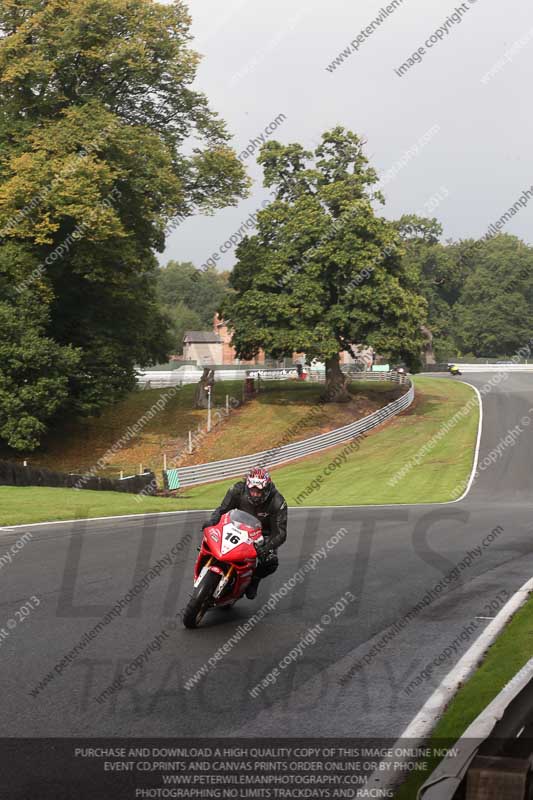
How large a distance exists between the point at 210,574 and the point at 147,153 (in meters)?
36.7

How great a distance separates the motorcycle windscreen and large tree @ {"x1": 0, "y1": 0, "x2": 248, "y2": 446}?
31.7 meters

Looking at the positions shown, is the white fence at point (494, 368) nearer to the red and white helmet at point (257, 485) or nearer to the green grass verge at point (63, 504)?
the green grass verge at point (63, 504)

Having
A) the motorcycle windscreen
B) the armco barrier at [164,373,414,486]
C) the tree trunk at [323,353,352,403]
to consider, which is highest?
the motorcycle windscreen

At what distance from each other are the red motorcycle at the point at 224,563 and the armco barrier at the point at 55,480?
1801cm

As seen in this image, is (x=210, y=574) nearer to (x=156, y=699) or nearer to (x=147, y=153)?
(x=156, y=699)

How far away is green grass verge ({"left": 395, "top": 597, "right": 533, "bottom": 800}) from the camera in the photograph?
5332 mm

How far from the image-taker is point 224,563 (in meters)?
9.03

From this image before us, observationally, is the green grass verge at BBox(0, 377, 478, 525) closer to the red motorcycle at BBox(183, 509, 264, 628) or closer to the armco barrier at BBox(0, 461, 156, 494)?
the armco barrier at BBox(0, 461, 156, 494)

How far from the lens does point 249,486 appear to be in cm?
981

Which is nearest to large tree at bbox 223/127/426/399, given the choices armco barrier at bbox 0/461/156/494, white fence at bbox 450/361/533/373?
armco barrier at bbox 0/461/156/494

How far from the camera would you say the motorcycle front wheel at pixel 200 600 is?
8938mm

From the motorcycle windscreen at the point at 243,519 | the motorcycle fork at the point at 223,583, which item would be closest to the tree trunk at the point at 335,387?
the motorcycle windscreen at the point at 243,519

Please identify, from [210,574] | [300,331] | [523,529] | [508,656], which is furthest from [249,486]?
[300,331]

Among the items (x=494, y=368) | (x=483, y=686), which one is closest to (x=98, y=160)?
(x=483, y=686)
